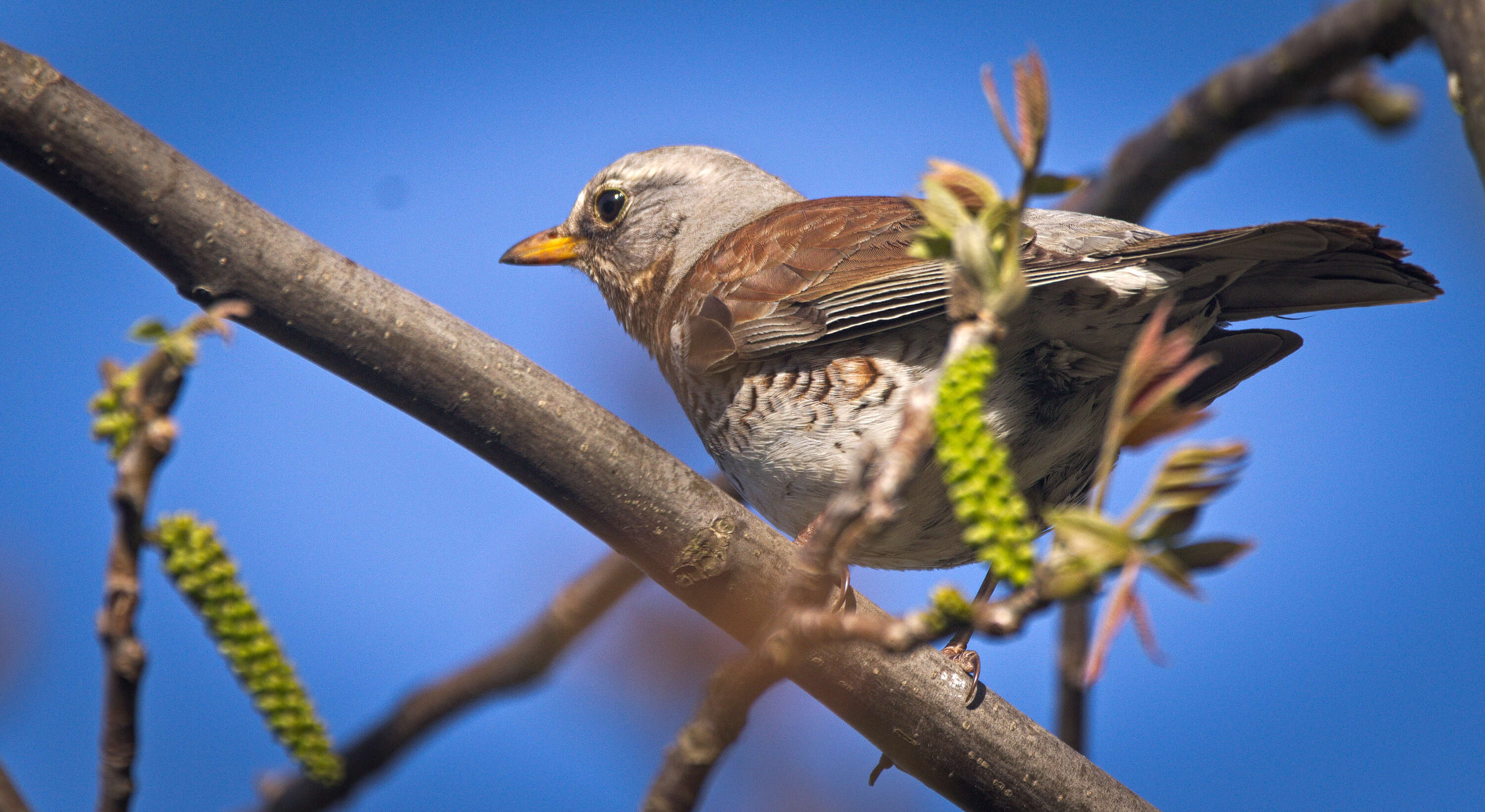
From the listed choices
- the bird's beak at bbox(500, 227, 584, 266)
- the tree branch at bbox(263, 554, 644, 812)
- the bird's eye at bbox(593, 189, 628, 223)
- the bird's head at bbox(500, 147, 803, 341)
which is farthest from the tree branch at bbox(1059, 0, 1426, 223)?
the tree branch at bbox(263, 554, 644, 812)

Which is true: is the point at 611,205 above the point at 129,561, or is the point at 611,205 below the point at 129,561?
above

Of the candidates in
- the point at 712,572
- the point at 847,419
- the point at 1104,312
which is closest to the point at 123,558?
the point at 712,572

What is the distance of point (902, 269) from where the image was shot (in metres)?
2.94

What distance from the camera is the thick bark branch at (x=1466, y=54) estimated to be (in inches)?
88.0

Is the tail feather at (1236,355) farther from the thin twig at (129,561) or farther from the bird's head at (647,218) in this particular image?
the thin twig at (129,561)

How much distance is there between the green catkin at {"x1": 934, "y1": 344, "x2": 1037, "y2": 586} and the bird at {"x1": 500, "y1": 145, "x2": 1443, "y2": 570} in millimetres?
1407

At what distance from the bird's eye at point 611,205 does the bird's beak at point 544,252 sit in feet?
0.53

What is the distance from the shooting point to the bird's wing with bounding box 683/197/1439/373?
246 cm

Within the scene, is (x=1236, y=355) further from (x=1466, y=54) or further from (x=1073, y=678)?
(x=1073, y=678)

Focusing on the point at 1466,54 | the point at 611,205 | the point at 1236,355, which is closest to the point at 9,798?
the point at 1466,54

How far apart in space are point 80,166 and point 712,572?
1457 millimetres

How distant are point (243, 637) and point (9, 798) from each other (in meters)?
0.34

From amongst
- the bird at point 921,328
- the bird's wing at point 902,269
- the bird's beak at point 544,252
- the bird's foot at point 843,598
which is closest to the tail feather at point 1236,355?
the bird at point 921,328

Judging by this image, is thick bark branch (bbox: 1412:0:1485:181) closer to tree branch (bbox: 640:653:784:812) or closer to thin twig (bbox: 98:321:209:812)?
tree branch (bbox: 640:653:784:812)
